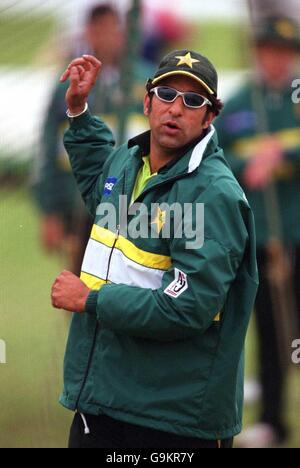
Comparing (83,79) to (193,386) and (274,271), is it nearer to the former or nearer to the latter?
(193,386)

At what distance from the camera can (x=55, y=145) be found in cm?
602

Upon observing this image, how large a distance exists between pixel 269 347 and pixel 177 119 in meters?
2.84

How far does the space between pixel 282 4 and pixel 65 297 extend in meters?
2.90

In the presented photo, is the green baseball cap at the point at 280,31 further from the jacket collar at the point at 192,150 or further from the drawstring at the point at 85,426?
the drawstring at the point at 85,426

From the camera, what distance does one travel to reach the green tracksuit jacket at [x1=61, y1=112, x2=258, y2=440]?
3.58 meters

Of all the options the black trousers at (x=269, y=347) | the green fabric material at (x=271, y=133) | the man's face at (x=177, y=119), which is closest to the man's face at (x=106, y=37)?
the green fabric material at (x=271, y=133)

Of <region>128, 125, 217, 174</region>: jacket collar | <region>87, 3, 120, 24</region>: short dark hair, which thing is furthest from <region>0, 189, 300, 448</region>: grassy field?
<region>128, 125, 217, 174</region>: jacket collar

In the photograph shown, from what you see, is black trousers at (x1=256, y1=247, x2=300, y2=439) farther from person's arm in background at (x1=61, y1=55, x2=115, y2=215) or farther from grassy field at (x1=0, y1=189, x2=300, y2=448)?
person's arm in background at (x1=61, y1=55, x2=115, y2=215)

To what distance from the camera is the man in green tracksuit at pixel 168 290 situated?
11.8 ft

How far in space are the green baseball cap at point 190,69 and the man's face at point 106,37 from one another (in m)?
2.07

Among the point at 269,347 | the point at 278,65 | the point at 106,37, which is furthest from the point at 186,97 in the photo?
the point at 269,347

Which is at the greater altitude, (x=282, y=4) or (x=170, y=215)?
(x=282, y=4)

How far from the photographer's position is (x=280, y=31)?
6113 mm
